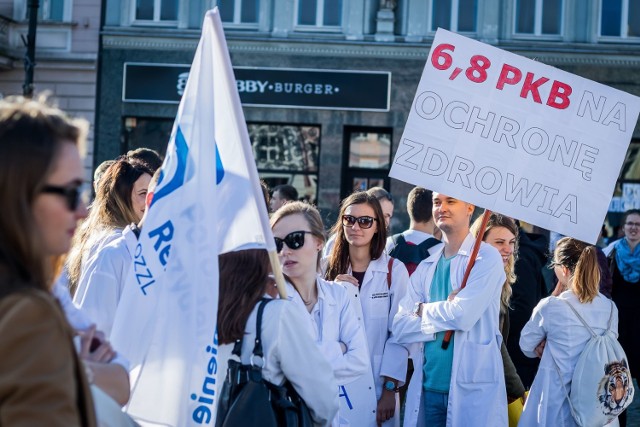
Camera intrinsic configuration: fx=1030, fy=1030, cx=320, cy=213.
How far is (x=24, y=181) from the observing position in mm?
2021

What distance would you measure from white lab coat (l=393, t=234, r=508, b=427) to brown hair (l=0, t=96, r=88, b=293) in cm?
370

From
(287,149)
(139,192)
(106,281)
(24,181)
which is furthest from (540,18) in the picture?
(24,181)

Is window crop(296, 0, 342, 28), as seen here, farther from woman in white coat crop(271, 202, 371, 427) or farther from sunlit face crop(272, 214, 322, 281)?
sunlit face crop(272, 214, 322, 281)

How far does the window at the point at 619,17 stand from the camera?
19297 millimetres

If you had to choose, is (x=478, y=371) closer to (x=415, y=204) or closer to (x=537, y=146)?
(x=537, y=146)

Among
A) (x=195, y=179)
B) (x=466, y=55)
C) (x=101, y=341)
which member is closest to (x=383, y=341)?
(x=466, y=55)

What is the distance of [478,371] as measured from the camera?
5621 millimetres

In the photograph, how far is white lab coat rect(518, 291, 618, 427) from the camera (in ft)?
20.0

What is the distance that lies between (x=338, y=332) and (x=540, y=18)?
15.7 m

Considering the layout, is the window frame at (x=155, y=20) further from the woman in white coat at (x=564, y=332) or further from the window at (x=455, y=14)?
the woman in white coat at (x=564, y=332)

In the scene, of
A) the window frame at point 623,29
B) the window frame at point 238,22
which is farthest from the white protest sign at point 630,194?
the window frame at point 238,22

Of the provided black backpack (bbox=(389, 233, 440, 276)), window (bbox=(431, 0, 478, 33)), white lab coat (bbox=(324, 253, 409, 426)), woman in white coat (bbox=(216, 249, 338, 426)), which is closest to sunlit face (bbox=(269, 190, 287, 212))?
black backpack (bbox=(389, 233, 440, 276))

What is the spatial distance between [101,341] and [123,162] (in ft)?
8.67

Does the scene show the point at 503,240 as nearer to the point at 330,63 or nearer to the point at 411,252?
the point at 411,252
